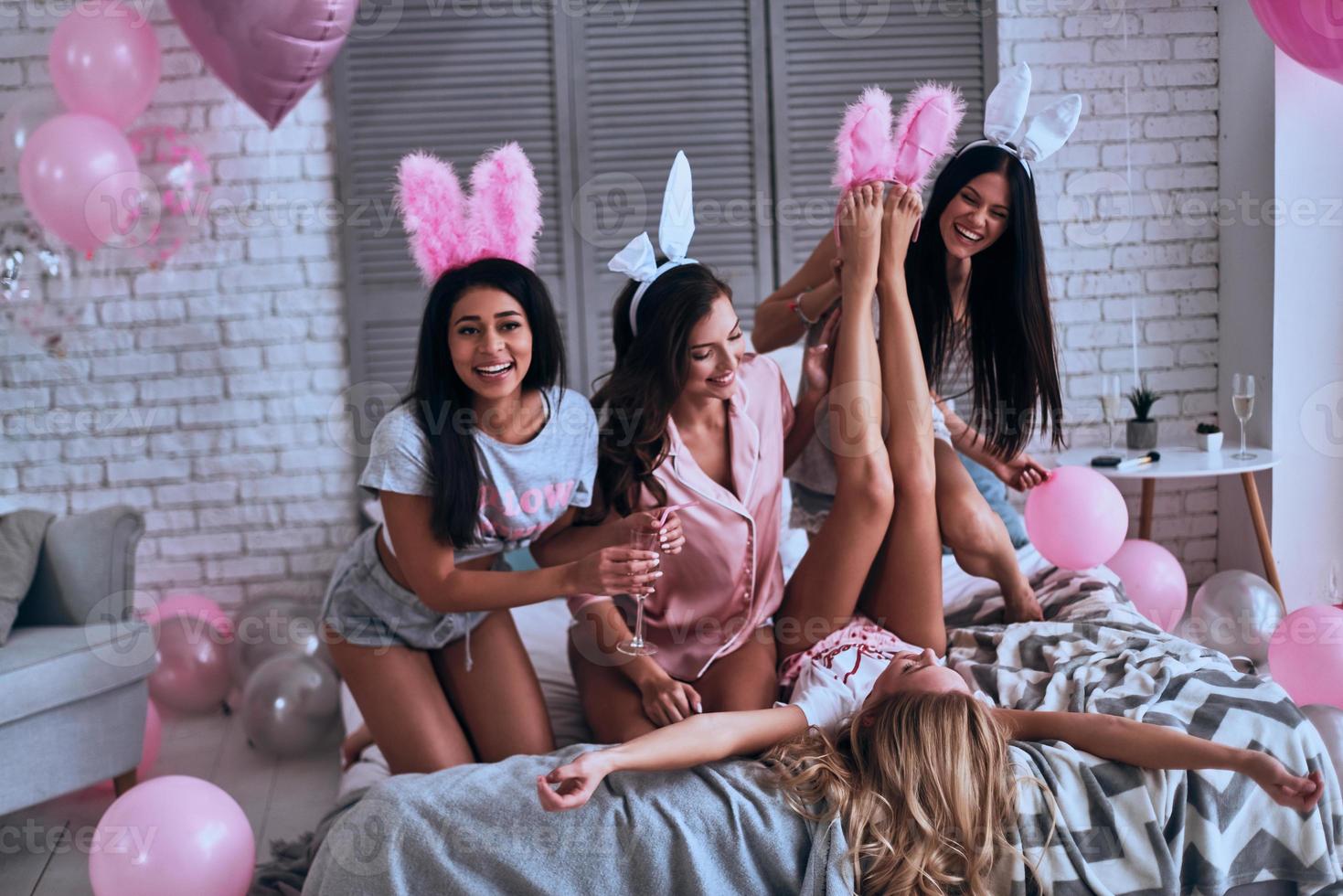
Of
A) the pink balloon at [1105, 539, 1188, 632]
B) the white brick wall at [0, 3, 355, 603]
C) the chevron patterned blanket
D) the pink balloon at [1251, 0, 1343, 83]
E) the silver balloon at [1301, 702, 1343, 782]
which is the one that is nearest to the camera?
the chevron patterned blanket

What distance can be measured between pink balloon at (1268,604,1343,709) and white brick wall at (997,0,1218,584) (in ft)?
4.46

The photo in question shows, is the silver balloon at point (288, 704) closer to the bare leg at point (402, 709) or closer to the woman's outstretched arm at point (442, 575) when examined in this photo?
the bare leg at point (402, 709)

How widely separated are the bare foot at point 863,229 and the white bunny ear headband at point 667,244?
268 millimetres

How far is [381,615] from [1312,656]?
1724 mm

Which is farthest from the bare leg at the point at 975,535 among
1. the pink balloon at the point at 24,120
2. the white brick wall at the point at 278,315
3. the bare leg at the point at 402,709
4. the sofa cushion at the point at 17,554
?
the pink balloon at the point at 24,120

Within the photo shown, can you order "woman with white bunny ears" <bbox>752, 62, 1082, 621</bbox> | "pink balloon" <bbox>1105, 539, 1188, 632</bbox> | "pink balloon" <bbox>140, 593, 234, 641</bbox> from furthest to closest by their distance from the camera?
"pink balloon" <bbox>140, 593, 234, 641</bbox> → "pink balloon" <bbox>1105, 539, 1188, 632</bbox> → "woman with white bunny ears" <bbox>752, 62, 1082, 621</bbox>

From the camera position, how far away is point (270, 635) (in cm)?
335

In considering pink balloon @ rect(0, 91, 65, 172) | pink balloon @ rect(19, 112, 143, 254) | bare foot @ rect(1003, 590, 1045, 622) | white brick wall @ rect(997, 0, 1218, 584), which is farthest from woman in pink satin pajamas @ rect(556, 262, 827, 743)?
white brick wall @ rect(997, 0, 1218, 584)

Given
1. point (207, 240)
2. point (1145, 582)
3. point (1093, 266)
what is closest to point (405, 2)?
point (207, 240)

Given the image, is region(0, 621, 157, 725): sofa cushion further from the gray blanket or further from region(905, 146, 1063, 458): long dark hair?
region(905, 146, 1063, 458): long dark hair

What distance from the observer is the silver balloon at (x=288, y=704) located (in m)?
2.84

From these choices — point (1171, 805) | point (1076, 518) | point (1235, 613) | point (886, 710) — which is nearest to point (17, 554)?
point (886, 710)

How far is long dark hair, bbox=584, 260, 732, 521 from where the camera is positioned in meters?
2.07

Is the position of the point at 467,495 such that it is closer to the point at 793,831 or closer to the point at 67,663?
the point at 793,831
